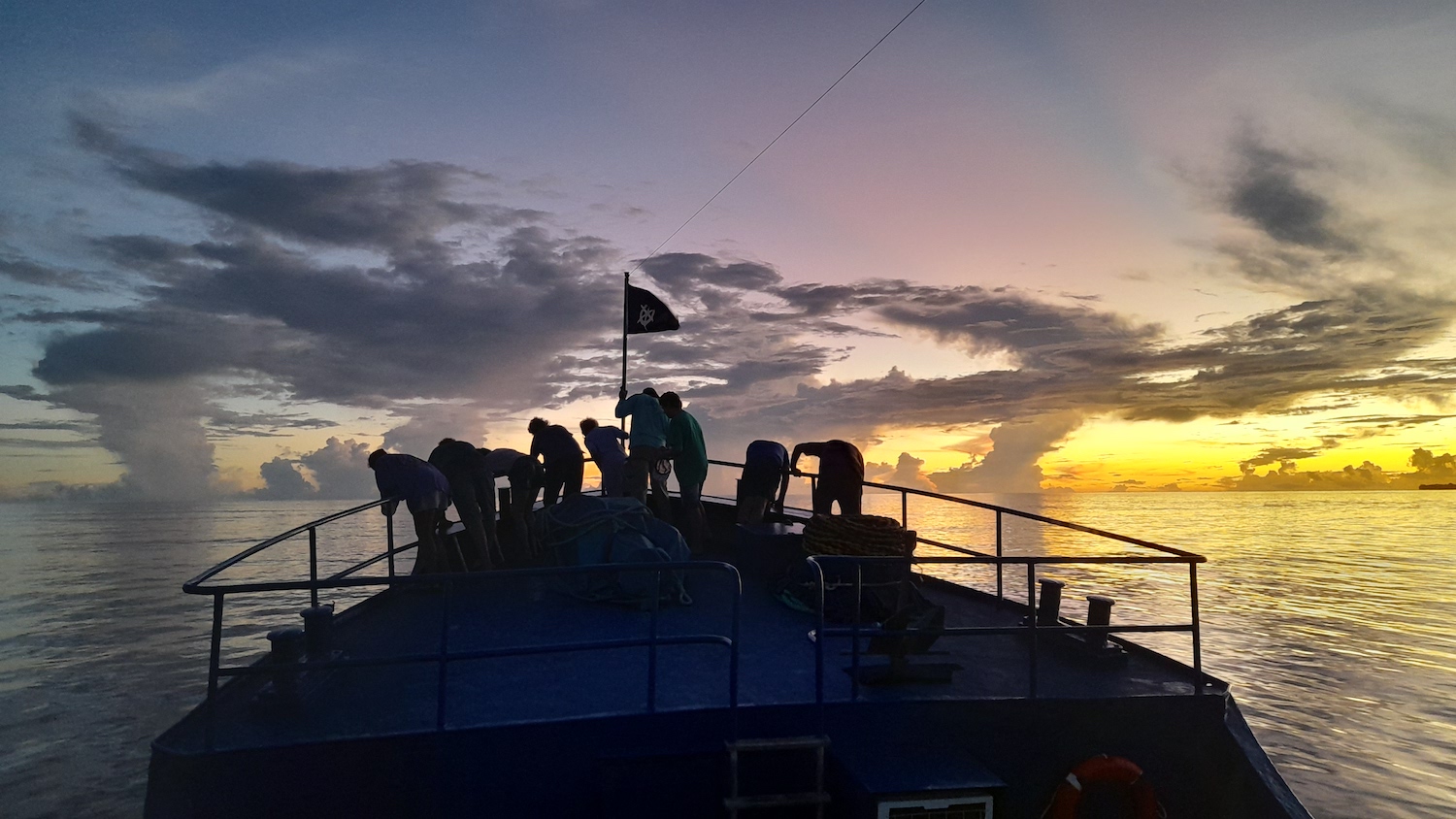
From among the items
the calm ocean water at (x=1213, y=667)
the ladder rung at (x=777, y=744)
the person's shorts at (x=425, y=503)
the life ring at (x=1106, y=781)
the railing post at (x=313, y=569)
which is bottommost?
the calm ocean water at (x=1213, y=667)

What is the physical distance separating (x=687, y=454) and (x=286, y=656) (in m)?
6.30

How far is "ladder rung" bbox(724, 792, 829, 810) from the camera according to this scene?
4.87 m

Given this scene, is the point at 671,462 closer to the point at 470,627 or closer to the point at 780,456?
the point at 780,456

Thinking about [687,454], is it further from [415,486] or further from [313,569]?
[313,569]

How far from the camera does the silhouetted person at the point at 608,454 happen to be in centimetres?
1170

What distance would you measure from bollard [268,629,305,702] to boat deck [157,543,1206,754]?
Result: 0.38ft

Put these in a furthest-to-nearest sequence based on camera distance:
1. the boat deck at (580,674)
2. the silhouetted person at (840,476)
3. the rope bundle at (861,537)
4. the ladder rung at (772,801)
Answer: the silhouetted person at (840,476) → the rope bundle at (861,537) → the boat deck at (580,674) → the ladder rung at (772,801)

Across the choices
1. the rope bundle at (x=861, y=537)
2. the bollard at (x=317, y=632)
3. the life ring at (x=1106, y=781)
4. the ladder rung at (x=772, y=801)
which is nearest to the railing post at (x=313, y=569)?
the bollard at (x=317, y=632)

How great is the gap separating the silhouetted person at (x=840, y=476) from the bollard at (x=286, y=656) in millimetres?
6379

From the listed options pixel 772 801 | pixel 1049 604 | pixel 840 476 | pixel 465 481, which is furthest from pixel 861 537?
pixel 465 481

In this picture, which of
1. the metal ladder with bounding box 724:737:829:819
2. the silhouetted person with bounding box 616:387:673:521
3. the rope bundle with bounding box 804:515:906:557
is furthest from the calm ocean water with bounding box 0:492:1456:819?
the metal ladder with bounding box 724:737:829:819

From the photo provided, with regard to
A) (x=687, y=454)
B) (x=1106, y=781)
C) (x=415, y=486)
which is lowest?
(x=1106, y=781)

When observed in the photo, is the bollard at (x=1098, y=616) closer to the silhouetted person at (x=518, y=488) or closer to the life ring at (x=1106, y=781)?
the life ring at (x=1106, y=781)

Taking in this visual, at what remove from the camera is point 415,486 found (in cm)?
977
